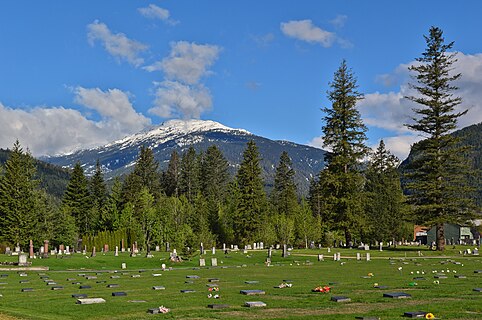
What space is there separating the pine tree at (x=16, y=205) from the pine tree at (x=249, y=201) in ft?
97.7

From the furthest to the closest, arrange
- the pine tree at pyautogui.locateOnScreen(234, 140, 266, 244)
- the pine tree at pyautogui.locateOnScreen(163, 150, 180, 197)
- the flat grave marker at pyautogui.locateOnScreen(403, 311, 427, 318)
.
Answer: the pine tree at pyautogui.locateOnScreen(163, 150, 180, 197) < the pine tree at pyautogui.locateOnScreen(234, 140, 266, 244) < the flat grave marker at pyautogui.locateOnScreen(403, 311, 427, 318)

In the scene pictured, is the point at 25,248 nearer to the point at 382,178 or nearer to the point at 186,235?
the point at 186,235

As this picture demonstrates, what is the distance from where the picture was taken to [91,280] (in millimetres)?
27422

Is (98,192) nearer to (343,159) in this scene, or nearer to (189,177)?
(189,177)

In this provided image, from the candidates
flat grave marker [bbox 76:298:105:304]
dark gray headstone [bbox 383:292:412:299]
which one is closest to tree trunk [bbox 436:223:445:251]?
dark gray headstone [bbox 383:292:412:299]

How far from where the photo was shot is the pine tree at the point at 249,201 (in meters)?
82.7

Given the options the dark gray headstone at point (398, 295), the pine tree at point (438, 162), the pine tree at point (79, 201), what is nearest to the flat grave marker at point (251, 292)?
the dark gray headstone at point (398, 295)

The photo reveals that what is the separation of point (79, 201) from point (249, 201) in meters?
33.4

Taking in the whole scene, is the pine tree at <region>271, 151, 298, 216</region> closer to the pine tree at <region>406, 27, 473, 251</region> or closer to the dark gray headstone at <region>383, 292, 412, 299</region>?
the pine tree at <region>406, 27, 473, 251</region>

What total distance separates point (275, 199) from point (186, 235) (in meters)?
49.7

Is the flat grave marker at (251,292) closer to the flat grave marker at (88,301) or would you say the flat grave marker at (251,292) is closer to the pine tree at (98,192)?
the flat grave marker at (88,301)

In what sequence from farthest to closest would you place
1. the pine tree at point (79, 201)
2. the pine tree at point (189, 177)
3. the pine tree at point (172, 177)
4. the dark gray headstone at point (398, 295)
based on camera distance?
1. the pine tree at point (172, 177)
2. the pine tree at point (189, 177)
3. the pine tree at point (79, 201)
4. the dark gray headstone at point (398, 295)

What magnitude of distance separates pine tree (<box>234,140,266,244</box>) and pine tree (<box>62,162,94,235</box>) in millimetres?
29237

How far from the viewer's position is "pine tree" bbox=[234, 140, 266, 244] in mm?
82688
